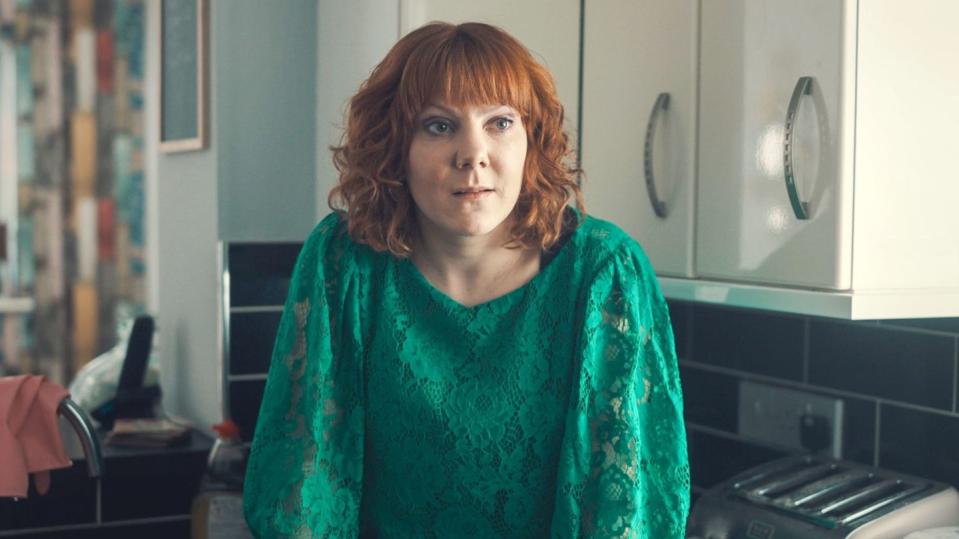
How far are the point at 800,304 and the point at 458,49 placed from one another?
0.48 meters

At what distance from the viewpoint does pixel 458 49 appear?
3.67ft

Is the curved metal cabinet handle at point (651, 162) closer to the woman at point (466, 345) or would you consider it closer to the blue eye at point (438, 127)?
the woman at point (466, 345)

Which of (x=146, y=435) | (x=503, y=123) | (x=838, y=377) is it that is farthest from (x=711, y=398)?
(x=146, y=435)

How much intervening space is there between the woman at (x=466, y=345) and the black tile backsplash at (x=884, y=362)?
47 centimetres

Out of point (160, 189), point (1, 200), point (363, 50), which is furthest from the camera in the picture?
point (1, 200)

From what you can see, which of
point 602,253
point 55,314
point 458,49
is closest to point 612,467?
point 602,253

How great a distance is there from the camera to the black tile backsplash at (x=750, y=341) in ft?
5.45

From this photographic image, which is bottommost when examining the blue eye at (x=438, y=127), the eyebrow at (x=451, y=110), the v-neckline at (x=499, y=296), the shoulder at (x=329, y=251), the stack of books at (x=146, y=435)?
the stack of books at (x=146, y=435)

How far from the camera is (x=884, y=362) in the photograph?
150 cm

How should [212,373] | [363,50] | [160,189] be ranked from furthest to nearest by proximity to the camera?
[160,189]
[212,373]
[363,50]

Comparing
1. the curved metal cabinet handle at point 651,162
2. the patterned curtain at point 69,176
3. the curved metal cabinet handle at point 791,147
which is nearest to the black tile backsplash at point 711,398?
the curved metal cabinet handle at point 651,162

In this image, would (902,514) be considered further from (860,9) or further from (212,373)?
(212,373)

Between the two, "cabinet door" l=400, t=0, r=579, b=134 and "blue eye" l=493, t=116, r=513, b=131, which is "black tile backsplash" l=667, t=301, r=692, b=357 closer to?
"cabinet door" l=400, t=0, r=579, b=134

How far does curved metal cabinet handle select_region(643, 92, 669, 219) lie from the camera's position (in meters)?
1.49
